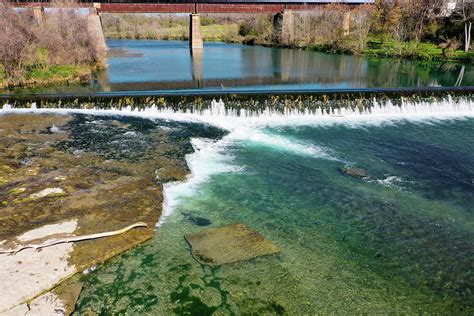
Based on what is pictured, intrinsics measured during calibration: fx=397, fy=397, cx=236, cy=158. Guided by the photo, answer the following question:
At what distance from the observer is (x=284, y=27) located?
5669cm

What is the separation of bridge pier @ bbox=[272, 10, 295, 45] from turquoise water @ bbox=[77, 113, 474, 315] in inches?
1773

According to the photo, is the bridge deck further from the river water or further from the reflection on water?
the river water

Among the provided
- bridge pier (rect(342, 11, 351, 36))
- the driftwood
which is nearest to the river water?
the driftwood

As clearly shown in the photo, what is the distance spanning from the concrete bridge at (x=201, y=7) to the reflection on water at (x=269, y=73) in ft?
22.0

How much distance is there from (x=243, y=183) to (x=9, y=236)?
5.87m

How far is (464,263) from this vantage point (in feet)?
25.6

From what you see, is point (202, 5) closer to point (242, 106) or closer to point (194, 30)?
point (194, 30)

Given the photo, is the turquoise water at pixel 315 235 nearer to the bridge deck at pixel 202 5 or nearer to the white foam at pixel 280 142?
the white foam at pixel 280 142

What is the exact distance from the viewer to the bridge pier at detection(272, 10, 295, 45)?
55.9m

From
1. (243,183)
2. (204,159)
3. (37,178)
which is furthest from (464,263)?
(37,178)

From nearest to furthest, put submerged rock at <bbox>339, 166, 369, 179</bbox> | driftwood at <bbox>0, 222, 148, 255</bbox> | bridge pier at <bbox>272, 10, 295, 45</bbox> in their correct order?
driftwood at <bbox>0, 222, 148, 255</bbox> < submerged rock at <bbox>339, 166, 369, 179</bbox> < bridge pier at <bbox>272, 10, 295, 45</bbox>

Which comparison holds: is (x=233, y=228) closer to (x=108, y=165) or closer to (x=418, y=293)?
(x=418, y=293)

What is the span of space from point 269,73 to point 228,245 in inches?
1028

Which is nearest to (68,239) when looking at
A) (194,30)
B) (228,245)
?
(228,245)
